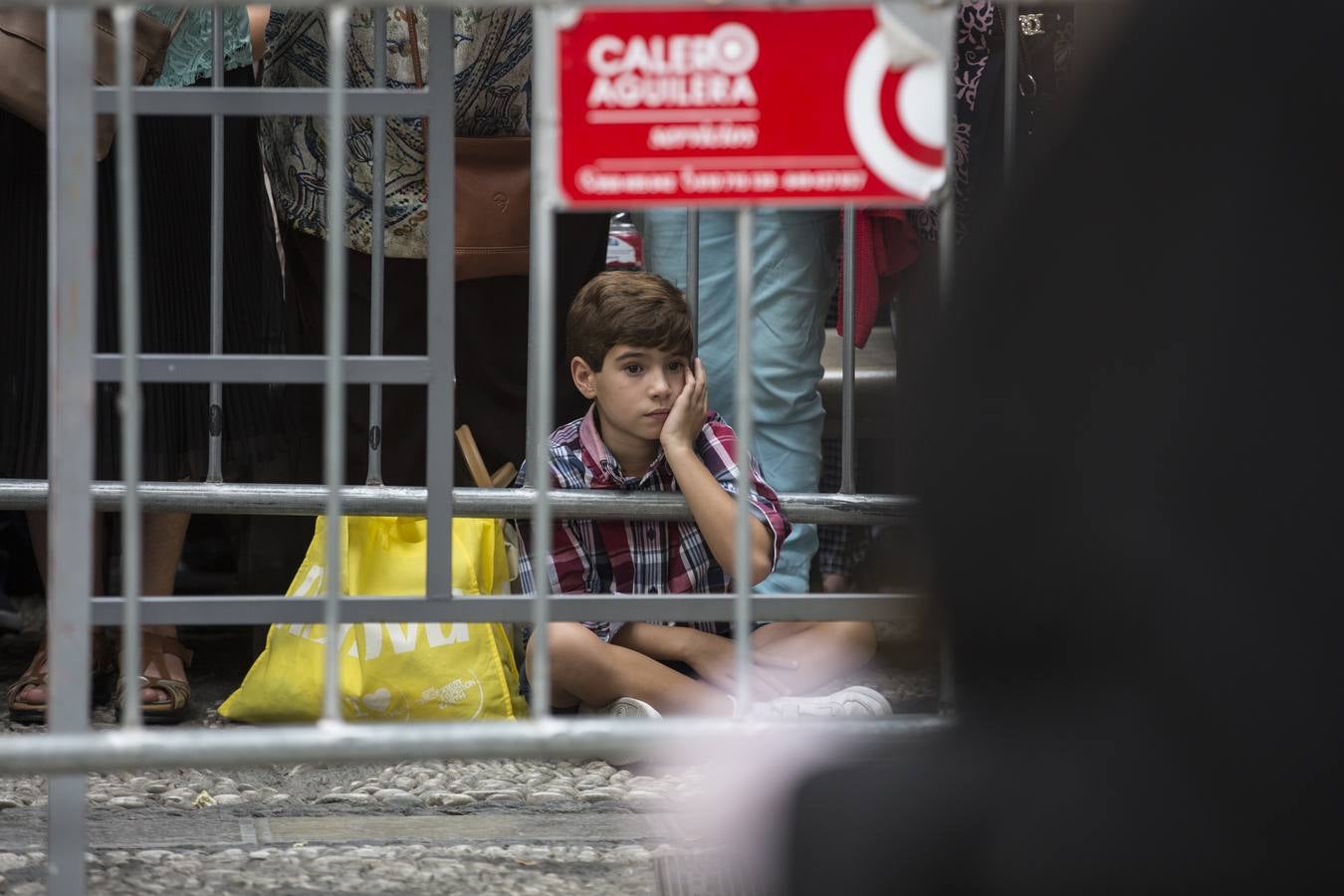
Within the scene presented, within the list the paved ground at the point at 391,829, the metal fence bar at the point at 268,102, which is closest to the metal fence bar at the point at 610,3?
the metal fence bar at the point at 268,102

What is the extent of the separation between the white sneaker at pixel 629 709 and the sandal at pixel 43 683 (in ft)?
3.02

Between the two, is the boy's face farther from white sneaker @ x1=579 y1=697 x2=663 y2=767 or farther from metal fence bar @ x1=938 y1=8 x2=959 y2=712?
metal fence bar @ x1=938 y1=8 x2=959 y2=712

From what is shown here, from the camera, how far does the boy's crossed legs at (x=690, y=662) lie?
10.9ft

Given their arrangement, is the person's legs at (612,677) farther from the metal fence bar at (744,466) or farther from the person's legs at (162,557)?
the metal fence bar at (744,466)

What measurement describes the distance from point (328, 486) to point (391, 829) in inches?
28.8

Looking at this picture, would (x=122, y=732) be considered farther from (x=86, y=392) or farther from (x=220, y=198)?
(x=220, y=198)

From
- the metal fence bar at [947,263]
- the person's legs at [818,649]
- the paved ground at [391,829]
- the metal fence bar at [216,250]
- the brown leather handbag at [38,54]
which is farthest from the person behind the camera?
the person's legs at [818,649]

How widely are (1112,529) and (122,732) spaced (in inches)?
41.6

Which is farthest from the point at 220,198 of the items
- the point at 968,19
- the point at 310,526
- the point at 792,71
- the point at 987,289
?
the point at 987,289

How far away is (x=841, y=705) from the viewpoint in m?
3.34

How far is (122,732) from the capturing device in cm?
178

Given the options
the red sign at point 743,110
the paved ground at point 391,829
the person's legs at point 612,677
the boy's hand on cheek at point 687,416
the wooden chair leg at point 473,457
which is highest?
the red sign at point 743,110

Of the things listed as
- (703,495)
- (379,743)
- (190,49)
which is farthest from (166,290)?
(379,743)

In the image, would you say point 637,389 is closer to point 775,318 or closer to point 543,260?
point 775,318
